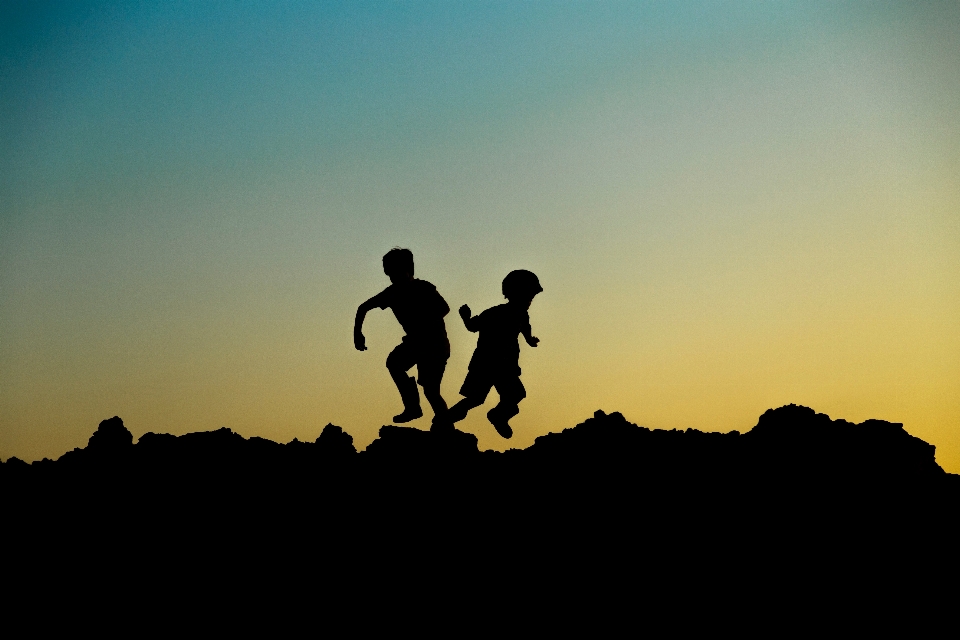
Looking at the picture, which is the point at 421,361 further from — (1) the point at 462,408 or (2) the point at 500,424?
Result: (2) the point at 500,424

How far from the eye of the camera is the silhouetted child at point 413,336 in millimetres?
14062

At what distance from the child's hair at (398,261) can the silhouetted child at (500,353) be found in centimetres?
109

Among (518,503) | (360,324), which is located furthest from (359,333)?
(518,503)

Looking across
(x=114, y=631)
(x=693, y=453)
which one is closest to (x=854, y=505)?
(x=693, y=453)

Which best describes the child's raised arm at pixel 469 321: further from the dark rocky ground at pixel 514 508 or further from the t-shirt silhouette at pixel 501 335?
the dark rocky ground at pixel 514 508

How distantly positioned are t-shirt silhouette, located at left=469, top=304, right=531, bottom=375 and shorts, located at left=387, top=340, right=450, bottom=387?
61 cm

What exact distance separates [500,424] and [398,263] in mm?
2633

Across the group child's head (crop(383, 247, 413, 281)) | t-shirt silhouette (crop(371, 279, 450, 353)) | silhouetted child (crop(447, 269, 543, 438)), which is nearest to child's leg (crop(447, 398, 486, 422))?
silhouetted child (crop(447, 269, 543, 438))

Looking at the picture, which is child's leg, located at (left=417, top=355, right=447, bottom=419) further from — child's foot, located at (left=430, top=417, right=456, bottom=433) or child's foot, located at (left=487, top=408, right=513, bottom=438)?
child's foot, located at (left=487, top=408, right=513, bottom=438)

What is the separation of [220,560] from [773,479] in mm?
5560

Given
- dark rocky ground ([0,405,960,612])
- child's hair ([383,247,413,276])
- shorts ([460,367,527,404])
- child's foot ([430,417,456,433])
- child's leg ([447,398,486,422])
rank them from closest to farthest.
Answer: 1. dark rocky ground ([0,405,960,612])
2. child's foot ([430,417,456,433])
3. child's hair ([383,247,413,276])
4. child's leg ([447,398,486,422])
5. shorts ([460,367,527,404])

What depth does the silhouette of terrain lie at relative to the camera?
995 centimetres

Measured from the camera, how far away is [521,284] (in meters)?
14.2

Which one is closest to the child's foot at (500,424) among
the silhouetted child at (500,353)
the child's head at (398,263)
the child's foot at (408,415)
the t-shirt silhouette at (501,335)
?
the silhouetted child at (500,353)
